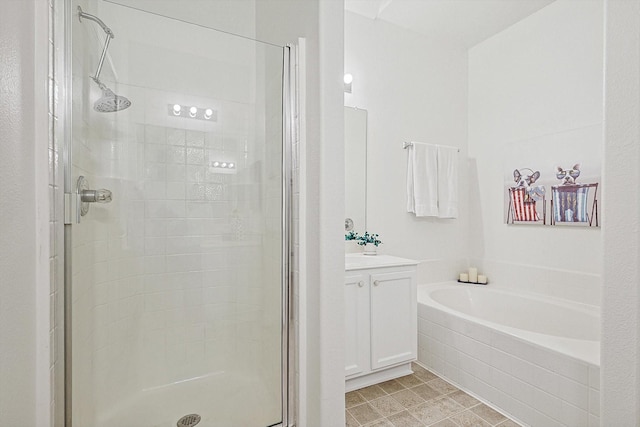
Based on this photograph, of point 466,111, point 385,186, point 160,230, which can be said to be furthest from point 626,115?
point 466,111

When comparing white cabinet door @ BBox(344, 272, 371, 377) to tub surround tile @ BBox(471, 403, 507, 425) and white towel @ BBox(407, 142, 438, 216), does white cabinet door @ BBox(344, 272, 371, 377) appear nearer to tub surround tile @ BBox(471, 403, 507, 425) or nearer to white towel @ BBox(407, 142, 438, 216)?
tub surround tile @ BBox(471, 403, 507, 425)

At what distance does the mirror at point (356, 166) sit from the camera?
2.52 m

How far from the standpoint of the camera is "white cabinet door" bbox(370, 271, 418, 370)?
1973mm

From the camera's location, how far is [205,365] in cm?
148

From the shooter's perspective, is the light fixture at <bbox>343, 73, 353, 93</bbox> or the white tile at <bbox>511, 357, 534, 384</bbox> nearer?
the white tile at <bbox>511, 357, 534, 384</bbox>

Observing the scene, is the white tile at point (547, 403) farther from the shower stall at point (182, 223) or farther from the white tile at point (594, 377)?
the shower stall at point (182, 223)

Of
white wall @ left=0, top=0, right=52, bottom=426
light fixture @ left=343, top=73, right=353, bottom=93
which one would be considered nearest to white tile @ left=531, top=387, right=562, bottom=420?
white wall @ left=0, top=0, right=52, bottom=426

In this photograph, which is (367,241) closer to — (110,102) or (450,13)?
(110,102)

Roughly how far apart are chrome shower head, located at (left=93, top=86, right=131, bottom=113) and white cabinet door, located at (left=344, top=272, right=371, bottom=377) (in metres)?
1.46

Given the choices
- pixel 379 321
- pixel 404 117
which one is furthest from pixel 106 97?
pixel 404 117

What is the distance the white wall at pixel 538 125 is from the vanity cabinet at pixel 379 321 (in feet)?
4.12

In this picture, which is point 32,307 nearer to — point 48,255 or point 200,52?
point 48,255

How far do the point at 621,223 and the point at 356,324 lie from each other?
1.35m

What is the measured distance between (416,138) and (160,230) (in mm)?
2291
